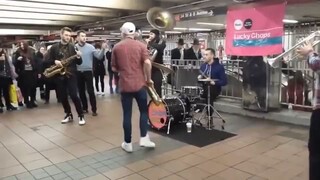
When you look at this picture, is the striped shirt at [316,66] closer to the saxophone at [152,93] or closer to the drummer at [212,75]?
the saxophone at [152,93]

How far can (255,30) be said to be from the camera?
4.77 meters

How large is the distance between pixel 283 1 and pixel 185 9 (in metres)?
2.25

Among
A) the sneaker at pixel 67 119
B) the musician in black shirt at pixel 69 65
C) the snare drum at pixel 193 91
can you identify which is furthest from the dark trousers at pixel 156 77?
the sneaker at pixel 67 119

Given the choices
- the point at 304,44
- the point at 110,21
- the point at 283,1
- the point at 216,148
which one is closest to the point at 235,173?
the point at 216,148

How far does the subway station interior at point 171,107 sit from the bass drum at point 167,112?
0.02 m

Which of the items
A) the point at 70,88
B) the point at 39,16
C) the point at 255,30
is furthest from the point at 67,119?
the point at 39,16

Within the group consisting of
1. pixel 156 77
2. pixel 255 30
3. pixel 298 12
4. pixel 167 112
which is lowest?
pixel 167 112

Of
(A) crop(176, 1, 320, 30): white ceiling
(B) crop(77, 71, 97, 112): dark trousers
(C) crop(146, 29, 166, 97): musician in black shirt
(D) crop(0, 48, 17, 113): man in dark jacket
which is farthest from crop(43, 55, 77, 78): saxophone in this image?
(A) crop(176, 1, 320, 30): white ceiling

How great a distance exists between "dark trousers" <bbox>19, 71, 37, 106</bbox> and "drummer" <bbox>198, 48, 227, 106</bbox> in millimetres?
4051

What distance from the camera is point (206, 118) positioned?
4.85m

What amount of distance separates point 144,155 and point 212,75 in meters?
1.74

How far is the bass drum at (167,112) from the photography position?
4.34 metres

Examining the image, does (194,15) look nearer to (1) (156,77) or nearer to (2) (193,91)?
(1) (156,77)

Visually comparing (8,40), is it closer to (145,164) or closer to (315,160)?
(145,164)
